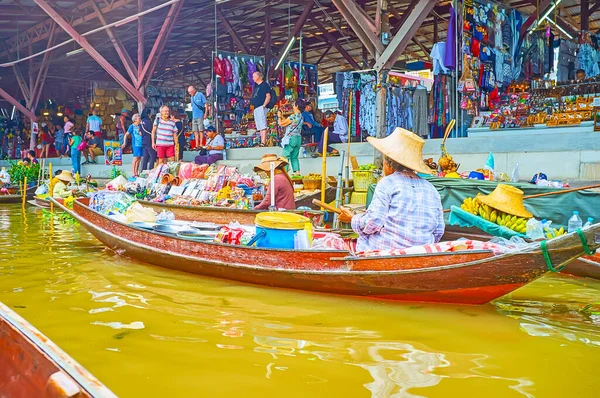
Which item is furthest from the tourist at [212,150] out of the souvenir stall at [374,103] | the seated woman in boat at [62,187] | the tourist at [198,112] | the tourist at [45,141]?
the tourist at [45,141]

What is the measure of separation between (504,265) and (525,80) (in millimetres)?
7601

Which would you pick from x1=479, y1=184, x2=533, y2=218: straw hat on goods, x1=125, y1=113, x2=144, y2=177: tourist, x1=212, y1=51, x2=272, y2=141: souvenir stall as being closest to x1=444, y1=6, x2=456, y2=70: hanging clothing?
x1=479, y1=184, x2=533, y2=218: straw hat on goods

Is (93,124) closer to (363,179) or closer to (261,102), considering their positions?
(261,102)

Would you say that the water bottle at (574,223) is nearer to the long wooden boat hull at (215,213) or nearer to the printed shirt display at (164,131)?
the long wooden boat hull at (215,213)

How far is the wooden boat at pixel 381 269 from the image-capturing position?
3664mm

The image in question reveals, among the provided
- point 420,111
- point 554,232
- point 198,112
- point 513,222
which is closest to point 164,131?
point 198,112

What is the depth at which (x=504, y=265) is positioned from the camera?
3686mm

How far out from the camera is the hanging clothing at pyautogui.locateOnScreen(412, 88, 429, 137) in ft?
38.0

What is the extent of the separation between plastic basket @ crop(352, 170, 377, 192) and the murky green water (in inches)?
128

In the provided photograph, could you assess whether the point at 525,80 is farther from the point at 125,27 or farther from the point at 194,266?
the point at 125,27

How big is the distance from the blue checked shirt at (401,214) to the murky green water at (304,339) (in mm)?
478

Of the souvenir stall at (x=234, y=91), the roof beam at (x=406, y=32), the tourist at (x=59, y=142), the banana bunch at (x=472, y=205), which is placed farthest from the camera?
the tourist at (x=59, y=142)

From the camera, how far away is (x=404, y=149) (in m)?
4.23

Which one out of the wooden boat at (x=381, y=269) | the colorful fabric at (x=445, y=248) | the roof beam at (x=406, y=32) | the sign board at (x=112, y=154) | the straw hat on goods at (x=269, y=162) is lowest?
the wooden boat at (x=381, y=269)
